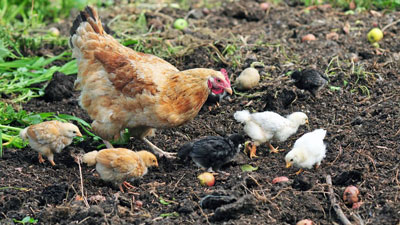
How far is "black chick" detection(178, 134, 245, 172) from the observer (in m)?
5.83

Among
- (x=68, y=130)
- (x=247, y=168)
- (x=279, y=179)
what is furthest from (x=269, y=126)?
(x=68, y=130)

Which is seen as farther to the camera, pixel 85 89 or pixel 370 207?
pixel 85 89

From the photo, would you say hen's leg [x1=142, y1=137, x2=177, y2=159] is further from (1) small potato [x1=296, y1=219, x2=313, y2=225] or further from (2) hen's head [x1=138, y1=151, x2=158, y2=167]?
(1) small potato [x1=296, y1=219, x2=313, y2=225]

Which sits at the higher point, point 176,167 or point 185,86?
point 185,86

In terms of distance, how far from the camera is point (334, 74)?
7.75m

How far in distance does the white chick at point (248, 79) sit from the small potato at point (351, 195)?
268 centimetres

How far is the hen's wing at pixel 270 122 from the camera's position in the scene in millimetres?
6191

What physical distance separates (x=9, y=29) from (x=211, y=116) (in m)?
4.19

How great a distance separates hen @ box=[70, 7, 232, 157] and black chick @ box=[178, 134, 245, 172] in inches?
13.9

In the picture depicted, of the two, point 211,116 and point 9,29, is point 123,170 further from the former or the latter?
point 9,29

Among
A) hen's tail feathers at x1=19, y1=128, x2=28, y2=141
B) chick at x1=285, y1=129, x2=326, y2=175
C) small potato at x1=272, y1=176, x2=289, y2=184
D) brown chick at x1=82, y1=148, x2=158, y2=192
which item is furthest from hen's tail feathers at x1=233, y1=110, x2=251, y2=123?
hen's tail feathers at x1=19, y1=128, x2=28, y2=141

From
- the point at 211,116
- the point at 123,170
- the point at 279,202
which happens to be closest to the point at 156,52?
the point at 211,116

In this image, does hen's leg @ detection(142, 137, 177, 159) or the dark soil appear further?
hen's leg @ detection(142, 137, 177, 159)

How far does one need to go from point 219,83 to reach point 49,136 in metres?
1.88
